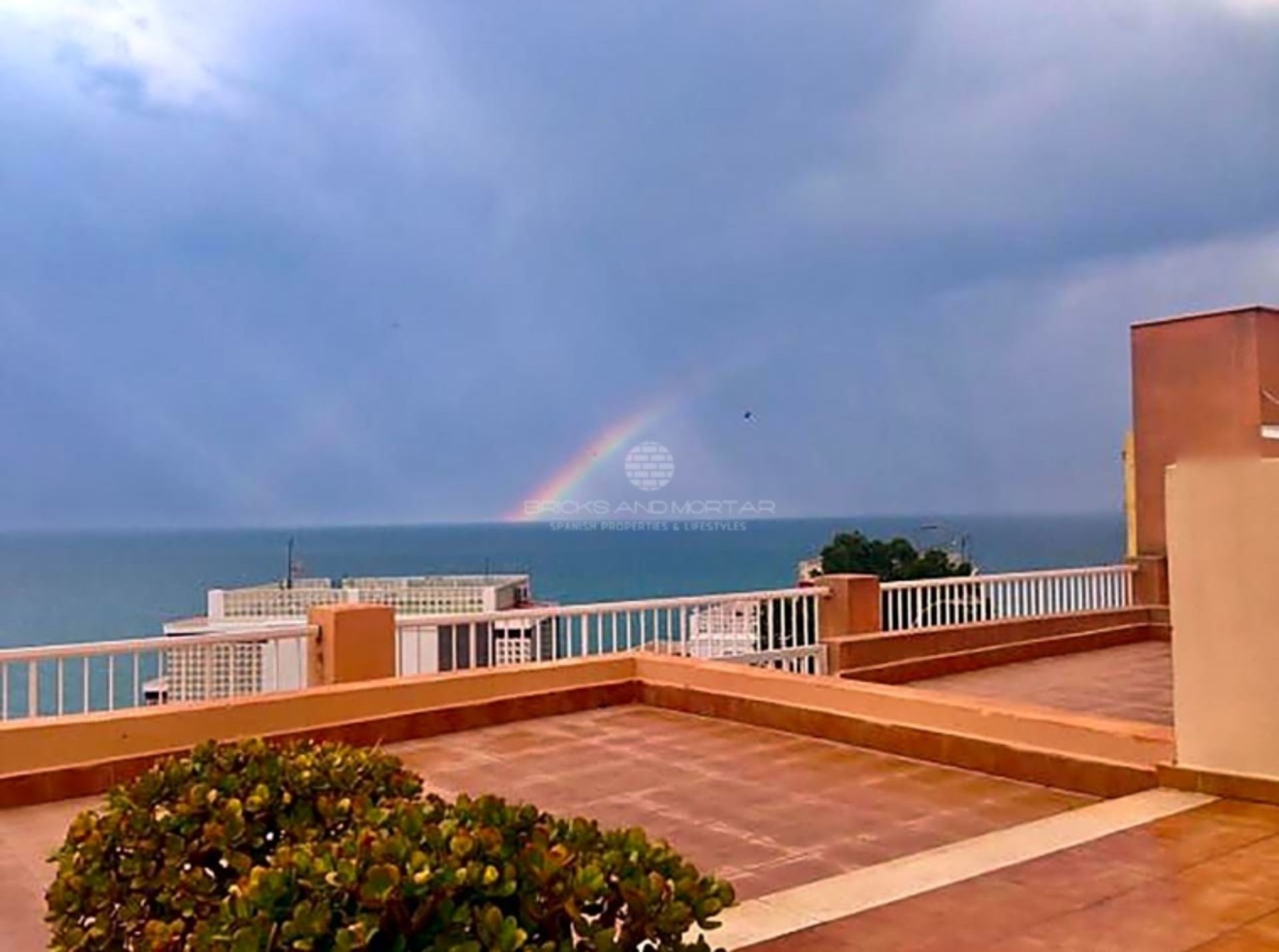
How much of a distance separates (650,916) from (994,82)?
45.8 feet

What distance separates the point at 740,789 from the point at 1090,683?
449 centimetres

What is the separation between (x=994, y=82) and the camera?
13.8 metres

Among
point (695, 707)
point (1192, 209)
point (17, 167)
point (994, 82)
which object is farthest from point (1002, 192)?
point (17, 167)

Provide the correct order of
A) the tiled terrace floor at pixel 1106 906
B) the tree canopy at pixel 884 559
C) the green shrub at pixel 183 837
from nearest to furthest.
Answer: the green shrub at pixel 183 837 → the tiled terrace floor at pixel 1106 906 → the tree canopy at pixel 884 559

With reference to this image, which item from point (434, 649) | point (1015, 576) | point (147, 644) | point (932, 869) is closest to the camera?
point (932, 869)

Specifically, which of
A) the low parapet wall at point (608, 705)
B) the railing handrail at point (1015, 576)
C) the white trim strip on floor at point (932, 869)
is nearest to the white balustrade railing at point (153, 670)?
the low parapet wall at point (608, 705)

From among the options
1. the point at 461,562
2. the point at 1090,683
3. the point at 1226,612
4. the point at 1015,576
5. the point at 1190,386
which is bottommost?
the point at 461,562

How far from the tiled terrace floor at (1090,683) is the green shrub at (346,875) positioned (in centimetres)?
593

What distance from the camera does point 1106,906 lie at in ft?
10.1


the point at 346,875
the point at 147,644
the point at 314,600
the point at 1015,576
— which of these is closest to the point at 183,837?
the point at 346,875

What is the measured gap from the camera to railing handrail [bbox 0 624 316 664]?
17.0 feet

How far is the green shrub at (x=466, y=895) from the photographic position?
1.58 meters

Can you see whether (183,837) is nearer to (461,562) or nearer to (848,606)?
(848,606)

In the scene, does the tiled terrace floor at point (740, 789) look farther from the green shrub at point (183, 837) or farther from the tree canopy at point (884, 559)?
the tree canopy at point (884, 559)
